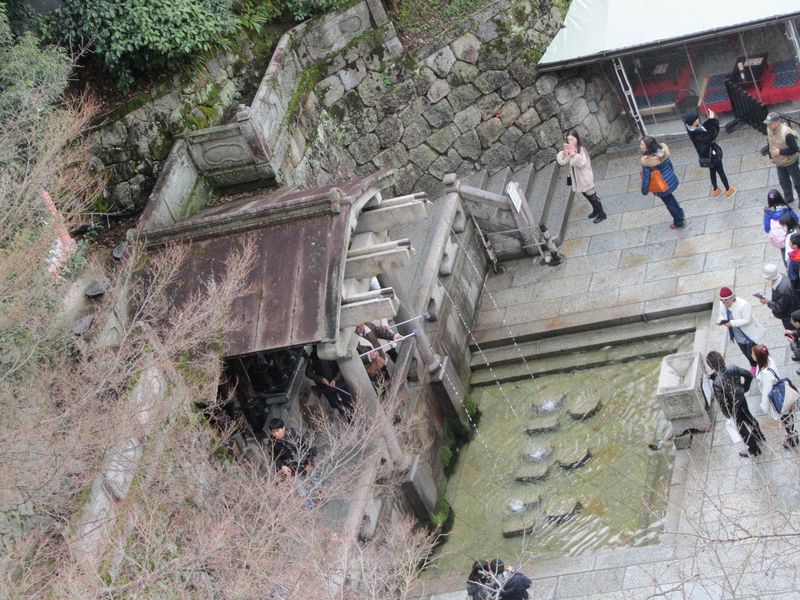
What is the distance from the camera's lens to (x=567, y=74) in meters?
21.7

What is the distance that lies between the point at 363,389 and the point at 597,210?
6507 mm

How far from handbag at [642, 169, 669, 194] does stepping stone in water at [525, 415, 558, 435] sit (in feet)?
13.4

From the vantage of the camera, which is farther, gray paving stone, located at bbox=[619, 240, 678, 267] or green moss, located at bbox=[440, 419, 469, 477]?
gray paving stone, located at bbox=[619, 240, 678, 267]

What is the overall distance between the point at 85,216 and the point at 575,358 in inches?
293

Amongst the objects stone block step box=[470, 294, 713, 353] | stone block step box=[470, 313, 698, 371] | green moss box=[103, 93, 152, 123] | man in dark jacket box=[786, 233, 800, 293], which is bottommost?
stone block step box=[470, 313, 698, 371]

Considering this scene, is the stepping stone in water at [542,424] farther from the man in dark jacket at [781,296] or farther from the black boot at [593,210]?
the black boot at [593,210]

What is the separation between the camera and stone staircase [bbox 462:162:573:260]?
65.6 feet

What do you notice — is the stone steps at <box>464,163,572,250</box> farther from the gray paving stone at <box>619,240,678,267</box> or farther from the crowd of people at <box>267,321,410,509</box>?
the crowd of people at <box>267,321,410,509</box>

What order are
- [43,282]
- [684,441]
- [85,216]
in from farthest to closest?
[85,216] < [684,441] < [43,282]

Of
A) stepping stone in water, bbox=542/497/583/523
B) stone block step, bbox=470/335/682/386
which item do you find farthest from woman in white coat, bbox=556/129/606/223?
stepping stone in water, bbox=542/497/583/523

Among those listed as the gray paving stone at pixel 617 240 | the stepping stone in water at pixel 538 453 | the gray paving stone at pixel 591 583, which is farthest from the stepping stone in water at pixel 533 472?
the gray paving stone at pixel 617 240

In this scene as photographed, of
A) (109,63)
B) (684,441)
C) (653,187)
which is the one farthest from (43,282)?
(653,187)

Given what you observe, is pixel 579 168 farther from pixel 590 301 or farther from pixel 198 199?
pixel 198 199

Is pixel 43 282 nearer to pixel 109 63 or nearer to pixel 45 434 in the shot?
pixel 45 434
